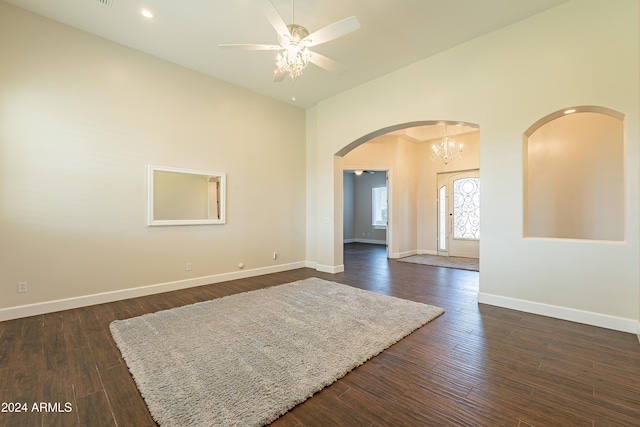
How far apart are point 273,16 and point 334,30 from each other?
1.92 feet

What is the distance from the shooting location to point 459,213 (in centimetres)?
785

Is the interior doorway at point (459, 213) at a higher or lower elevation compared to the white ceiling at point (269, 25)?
lower

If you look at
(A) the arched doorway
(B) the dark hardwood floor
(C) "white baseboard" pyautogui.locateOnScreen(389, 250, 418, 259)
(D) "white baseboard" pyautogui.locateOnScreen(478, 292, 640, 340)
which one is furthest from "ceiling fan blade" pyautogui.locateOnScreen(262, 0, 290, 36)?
(C) "white baseboard" pyautogui.locateOnScreen(389, 250, 418, 259)

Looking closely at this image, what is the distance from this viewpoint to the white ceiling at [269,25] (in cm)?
315

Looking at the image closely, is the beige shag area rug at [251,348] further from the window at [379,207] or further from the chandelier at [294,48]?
the window at [379,207]

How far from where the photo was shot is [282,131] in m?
5.95

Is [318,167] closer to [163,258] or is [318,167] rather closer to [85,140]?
[163,258]

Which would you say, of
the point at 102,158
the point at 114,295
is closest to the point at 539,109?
the point at 102,158

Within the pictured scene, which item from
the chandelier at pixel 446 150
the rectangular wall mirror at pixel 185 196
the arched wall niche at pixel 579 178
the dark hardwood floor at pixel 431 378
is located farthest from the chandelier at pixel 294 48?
the chandelier at pixel 446 150

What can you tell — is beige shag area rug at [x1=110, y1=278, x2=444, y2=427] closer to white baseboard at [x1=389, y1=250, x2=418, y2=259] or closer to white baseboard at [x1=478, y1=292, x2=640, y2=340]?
white baseboard at [x1=478, y1=292, x2=640, y2=340]

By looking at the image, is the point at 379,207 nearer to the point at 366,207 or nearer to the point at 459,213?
the point at 366,207

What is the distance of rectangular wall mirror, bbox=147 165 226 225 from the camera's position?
4211 mm

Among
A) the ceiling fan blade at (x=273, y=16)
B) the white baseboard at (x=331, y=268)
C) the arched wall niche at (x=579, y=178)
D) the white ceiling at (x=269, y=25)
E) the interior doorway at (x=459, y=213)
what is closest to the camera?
the ceiling fan blade at (x=273, y=16)

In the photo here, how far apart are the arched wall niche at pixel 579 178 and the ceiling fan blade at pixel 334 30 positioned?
338 cm
